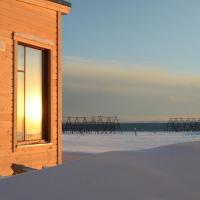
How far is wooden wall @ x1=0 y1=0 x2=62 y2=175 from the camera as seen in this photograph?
1152 centimetres

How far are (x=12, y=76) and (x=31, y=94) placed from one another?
913 mm

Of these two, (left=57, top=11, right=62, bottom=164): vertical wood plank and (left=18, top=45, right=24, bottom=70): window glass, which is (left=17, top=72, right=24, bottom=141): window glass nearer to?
(left=18, top=45, right=24, bottom=70): window glass

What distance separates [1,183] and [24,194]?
0.52 meters

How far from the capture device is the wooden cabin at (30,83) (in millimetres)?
11602

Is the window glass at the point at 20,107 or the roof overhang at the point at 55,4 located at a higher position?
the roof overhang at the point at 55,4

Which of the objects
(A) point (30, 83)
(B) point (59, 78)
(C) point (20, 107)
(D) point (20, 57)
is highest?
(D) point (20, 57)

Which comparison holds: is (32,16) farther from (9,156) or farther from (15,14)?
(9,156)

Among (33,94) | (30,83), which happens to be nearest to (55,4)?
(30,83)

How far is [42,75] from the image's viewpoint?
510 inches

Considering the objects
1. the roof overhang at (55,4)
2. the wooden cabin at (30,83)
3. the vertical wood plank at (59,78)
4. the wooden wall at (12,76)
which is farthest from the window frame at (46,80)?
the roof overhang at (55,4)

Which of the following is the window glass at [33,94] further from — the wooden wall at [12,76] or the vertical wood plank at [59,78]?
the vertical wood plank at [59,78]

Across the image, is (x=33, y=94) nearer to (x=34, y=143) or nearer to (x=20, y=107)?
(x=20, y=107)

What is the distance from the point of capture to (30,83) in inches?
490

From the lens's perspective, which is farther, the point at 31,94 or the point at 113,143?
the point at 113,143
